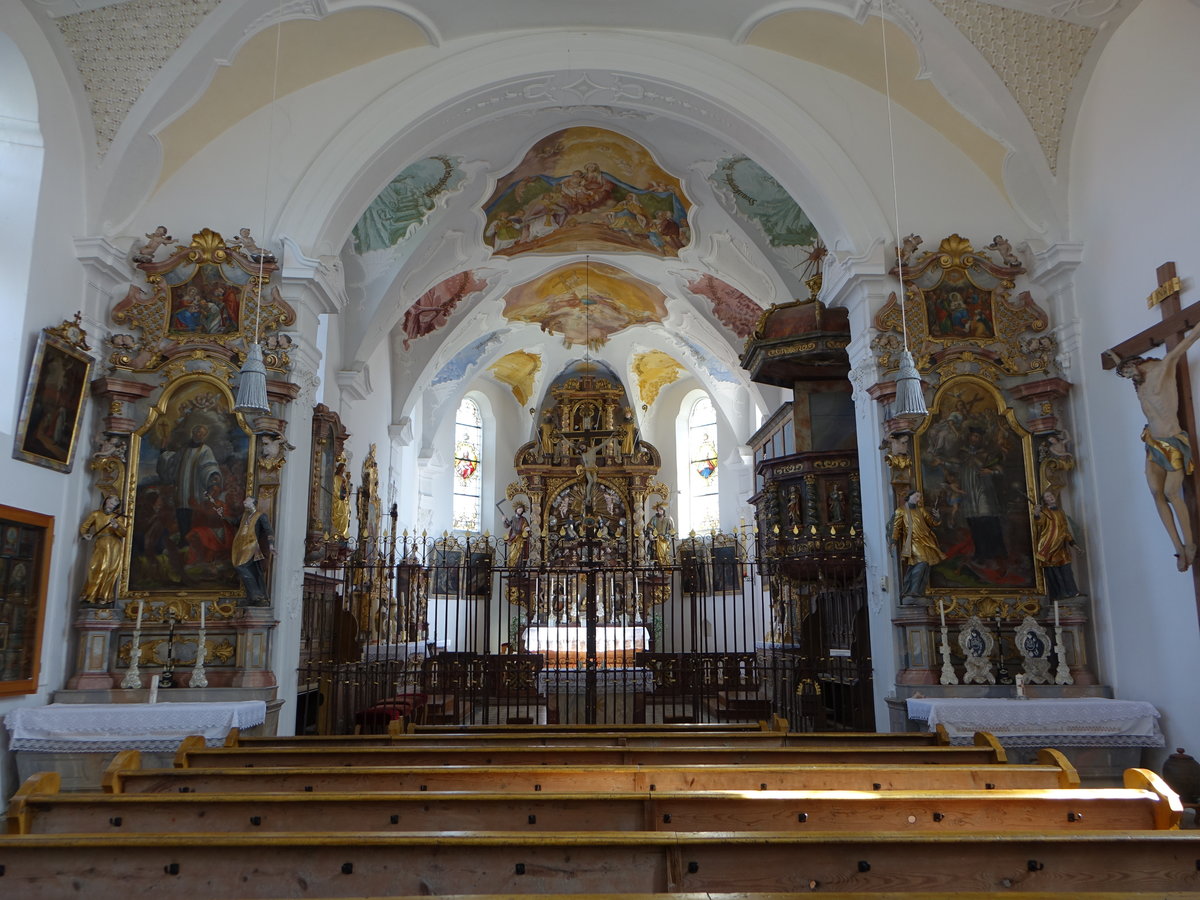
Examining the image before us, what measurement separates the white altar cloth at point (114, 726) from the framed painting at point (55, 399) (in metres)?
2.20

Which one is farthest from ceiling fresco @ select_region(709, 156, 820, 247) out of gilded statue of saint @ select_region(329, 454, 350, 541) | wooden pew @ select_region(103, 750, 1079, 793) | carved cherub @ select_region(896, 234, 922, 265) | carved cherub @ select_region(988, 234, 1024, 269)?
wooden pew @ select_region(103, 750, 1079, 793)

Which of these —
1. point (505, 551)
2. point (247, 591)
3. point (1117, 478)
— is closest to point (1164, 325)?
point (1117, 478)

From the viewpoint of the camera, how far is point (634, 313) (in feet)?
65.5

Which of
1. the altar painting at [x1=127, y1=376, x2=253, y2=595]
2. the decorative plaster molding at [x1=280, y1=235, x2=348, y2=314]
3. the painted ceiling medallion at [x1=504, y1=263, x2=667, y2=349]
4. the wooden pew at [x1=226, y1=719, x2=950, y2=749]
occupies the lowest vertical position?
the wooden pew at [x1=226, y1=719, x2=950, y2=749]

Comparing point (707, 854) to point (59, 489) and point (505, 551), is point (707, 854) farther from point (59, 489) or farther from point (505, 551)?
point (505, 551)

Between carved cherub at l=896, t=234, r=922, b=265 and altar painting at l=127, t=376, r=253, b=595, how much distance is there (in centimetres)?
693

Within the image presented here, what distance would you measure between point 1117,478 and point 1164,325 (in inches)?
66.9

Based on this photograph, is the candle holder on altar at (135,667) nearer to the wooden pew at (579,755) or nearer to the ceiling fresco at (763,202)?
the wooden pew at (579,755)

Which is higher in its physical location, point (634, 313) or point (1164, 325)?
point (634, 313)

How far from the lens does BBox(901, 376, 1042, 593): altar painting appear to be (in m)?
9.53

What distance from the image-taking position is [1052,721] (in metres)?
8.39

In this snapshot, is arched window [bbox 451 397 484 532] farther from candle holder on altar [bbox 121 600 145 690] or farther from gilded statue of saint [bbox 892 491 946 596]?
gilded statue of saint [bbox 892 491 946 596]

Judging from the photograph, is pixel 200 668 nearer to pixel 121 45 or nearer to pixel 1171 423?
pixel 121 45

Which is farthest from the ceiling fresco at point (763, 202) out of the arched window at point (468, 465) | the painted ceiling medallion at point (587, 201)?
the arched window at point (468, 465)
